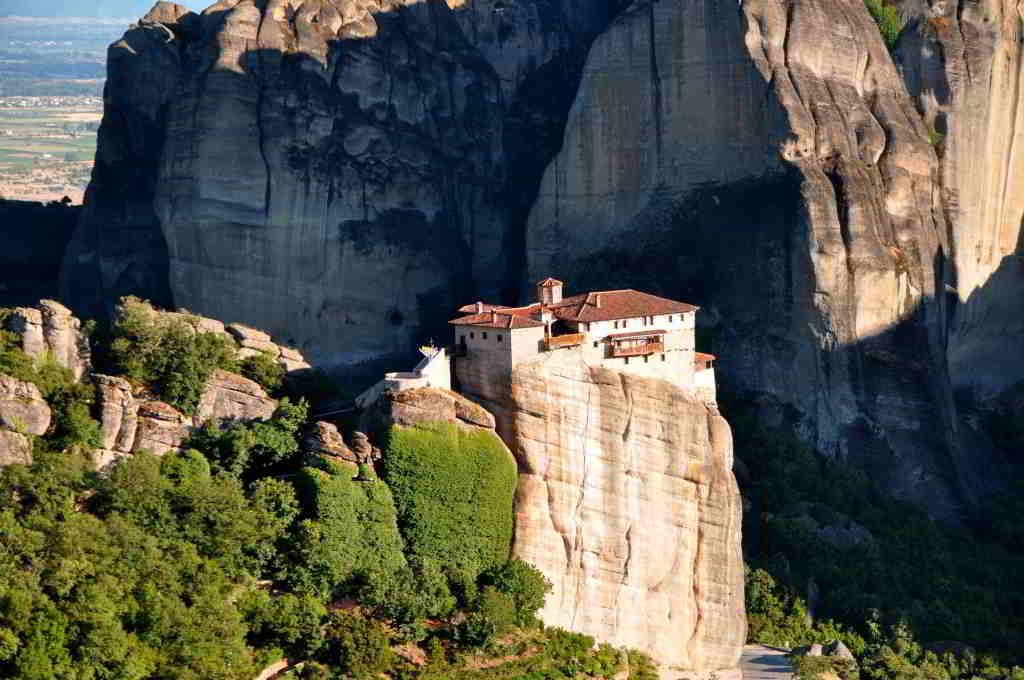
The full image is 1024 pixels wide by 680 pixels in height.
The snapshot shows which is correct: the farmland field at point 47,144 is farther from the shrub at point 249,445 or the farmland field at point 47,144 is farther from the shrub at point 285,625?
the shrub at point 285,625

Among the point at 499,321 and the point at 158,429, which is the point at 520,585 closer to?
the point at 499,321

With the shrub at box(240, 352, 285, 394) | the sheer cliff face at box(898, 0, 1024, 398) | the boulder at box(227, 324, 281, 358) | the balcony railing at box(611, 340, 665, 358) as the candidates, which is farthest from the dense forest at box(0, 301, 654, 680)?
the sheer cliff face at box(898, 0, 1024, 398)

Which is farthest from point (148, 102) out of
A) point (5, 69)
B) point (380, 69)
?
point (5, 69)

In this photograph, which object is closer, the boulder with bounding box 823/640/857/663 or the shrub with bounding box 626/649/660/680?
the shrub with bounding box 626/649/660/680

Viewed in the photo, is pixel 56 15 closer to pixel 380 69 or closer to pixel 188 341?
pixel 380 69

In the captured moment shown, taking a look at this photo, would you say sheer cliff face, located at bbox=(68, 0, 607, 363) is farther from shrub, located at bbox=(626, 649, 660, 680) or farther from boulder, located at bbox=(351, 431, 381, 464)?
shrub, located at bbox=(626, 649, 660, 680)

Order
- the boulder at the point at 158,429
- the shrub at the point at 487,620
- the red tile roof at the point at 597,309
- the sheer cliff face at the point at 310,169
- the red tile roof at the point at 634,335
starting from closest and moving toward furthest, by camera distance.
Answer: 1. the shrub at the point at 487,620
2. the boulder at the point at 158,429
3. the red tile roof at the point at 597,309
4. the red tile roof at the point at 634,335
5. the sheer cliff face at the point at 310,169

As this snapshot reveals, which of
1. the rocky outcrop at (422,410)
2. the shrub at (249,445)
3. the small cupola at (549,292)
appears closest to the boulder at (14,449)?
the shrub at (249,445)
